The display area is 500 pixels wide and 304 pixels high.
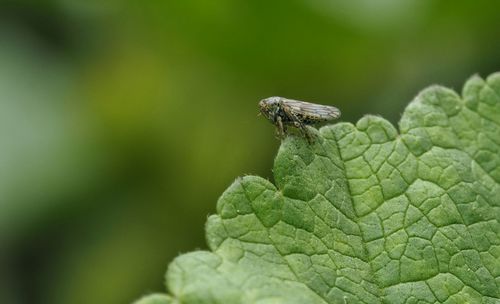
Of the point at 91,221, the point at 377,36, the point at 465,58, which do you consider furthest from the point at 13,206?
the point at 465,58

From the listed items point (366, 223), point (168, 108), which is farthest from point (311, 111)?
point (168, 108)

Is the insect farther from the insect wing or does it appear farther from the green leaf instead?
the green leaf

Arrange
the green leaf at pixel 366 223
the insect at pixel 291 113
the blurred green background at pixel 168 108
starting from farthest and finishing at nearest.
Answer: the blurred green background at pixel 168 108
the insect at pixel 291 113
the green leaf at pixel 366 223

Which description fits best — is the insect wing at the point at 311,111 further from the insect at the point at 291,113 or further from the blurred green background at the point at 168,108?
the blurred green background at the point at 168,108

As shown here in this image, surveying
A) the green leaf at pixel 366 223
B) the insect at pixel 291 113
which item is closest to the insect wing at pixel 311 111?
the insect at pixel 291 113

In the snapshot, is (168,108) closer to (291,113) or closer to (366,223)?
(291,113)
